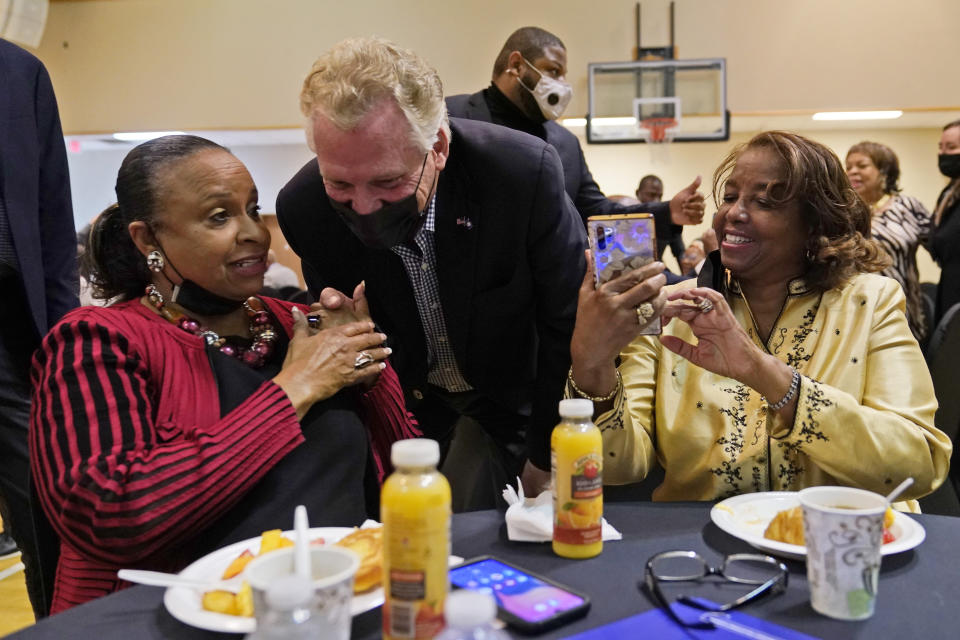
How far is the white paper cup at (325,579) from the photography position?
0.77m

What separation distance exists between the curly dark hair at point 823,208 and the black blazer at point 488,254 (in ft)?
1.47

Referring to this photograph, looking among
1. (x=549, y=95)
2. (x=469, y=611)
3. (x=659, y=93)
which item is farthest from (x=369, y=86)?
(x=659, y=93)

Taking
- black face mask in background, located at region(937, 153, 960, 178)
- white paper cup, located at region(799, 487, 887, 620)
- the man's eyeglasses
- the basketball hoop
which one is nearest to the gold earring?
the man's eyeglasses

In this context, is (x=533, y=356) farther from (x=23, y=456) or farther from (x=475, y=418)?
(x=23, y=456)

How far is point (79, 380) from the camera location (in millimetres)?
1203

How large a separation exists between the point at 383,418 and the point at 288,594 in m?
0.89

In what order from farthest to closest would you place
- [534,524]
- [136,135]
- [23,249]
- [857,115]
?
[136,135] < [857,115] < [23,249] < [534,524]

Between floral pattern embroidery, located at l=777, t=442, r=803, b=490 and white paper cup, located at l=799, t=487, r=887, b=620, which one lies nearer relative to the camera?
white paper cup, located at l=799, t=487, r=887, b=620

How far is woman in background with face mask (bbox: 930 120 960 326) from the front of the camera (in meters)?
3.64

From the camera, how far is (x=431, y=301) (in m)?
1.82

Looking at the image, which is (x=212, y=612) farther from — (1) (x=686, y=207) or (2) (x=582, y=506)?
(1) (x=686, y=207)

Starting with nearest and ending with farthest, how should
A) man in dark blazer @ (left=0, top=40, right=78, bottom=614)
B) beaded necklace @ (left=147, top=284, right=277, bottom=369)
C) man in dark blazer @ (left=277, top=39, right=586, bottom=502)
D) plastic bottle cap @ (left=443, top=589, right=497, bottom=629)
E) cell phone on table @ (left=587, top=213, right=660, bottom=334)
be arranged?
plastic bottle cap @ (left=443, top=589, right=497, bottom=629), cell phone on table @ (left=587, top=213, right=660, bottom=334), beaded necklace @ (left=147, top=284, right=277, bottom=369), man in dark blazer @ (left=277, top=39, right=586, bottom=502), man in dark blazer @ (left=0, top=40, right=78, bottom=614)

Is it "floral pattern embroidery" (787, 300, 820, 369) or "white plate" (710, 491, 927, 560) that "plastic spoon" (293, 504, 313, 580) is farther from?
"floral pattern embroidery" (787, 300, 820, 369)

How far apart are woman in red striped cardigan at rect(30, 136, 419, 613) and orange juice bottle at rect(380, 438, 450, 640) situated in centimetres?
48
